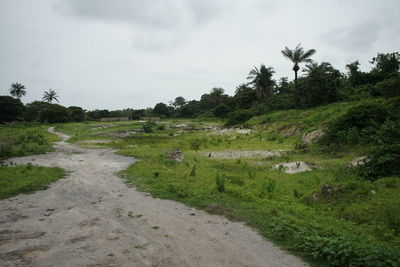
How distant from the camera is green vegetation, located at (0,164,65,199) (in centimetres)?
1088

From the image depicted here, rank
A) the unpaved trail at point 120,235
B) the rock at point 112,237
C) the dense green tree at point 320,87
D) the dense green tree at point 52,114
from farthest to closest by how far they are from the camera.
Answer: the dense green tree at point 52,114, the dense green tree at point 320,87, the rock at point 112,237, the unpaved trail at point 120,235

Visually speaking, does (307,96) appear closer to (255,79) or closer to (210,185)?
(255,79)

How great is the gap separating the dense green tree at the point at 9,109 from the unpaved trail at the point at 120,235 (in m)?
76.8

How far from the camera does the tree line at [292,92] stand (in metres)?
39.1

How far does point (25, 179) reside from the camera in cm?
1267

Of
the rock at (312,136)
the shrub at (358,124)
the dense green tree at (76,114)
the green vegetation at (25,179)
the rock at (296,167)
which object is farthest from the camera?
the dense green tree at (76,114)

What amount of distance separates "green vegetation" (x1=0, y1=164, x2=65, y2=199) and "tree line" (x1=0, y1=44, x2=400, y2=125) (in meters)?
28.5

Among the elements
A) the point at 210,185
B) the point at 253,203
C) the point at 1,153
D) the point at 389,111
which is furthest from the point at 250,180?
the point at 1,153

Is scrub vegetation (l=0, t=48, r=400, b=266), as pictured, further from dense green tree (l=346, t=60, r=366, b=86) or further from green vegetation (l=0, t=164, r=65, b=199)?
dense green tree (l=346, t=60, r=366, b=86)

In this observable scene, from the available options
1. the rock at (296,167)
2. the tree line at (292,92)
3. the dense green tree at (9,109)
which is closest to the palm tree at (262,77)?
the tree line at (292,92)

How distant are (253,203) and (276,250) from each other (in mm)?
3143

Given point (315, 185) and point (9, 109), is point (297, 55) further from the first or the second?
point (9, 109)

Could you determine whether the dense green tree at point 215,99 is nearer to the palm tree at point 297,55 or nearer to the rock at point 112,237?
the palm tree at point 297,55

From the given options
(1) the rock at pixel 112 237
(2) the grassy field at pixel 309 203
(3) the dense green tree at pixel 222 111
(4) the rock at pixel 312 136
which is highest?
(3) the dense green tree at pixel 222 111
